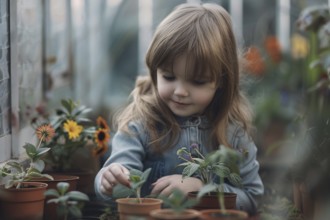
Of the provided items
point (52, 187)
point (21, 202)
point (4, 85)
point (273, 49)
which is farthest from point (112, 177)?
point (273, 49)

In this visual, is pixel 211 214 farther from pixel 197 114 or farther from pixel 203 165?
pixel 197 114

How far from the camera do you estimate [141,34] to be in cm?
461

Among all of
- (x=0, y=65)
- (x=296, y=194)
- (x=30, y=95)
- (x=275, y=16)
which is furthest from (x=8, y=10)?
(x=275, y=16)

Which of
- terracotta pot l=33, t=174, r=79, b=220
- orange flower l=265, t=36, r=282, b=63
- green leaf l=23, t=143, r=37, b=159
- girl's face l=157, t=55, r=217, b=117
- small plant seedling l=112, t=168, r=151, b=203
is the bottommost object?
terracotta pot l=33, t=174, r=79, b=220

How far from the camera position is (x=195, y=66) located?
2299 millimetres

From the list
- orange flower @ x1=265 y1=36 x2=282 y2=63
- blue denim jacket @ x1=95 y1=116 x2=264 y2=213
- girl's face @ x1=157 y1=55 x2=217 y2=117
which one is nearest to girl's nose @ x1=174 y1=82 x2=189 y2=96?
girl's face @ x1=157 y1=55 x2=217 y2=117

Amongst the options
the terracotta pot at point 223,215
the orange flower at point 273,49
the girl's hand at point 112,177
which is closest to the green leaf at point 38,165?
the girl's hand at point 112,177

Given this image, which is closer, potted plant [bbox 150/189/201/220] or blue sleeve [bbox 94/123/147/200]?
potted plant [bbox 150/189/201/220]

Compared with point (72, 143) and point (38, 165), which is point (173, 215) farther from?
point (72, 143)

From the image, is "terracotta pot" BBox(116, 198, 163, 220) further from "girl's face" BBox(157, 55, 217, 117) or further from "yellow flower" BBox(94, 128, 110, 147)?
"yellow flower" BBox(94, 128, 110, 147)

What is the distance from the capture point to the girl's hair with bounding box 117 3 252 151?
7.66ft

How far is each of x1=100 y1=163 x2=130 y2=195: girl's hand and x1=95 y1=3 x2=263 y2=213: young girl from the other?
3.6 inches

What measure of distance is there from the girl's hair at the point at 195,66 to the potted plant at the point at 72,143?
0.20 metres

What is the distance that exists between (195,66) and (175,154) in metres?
0.34
